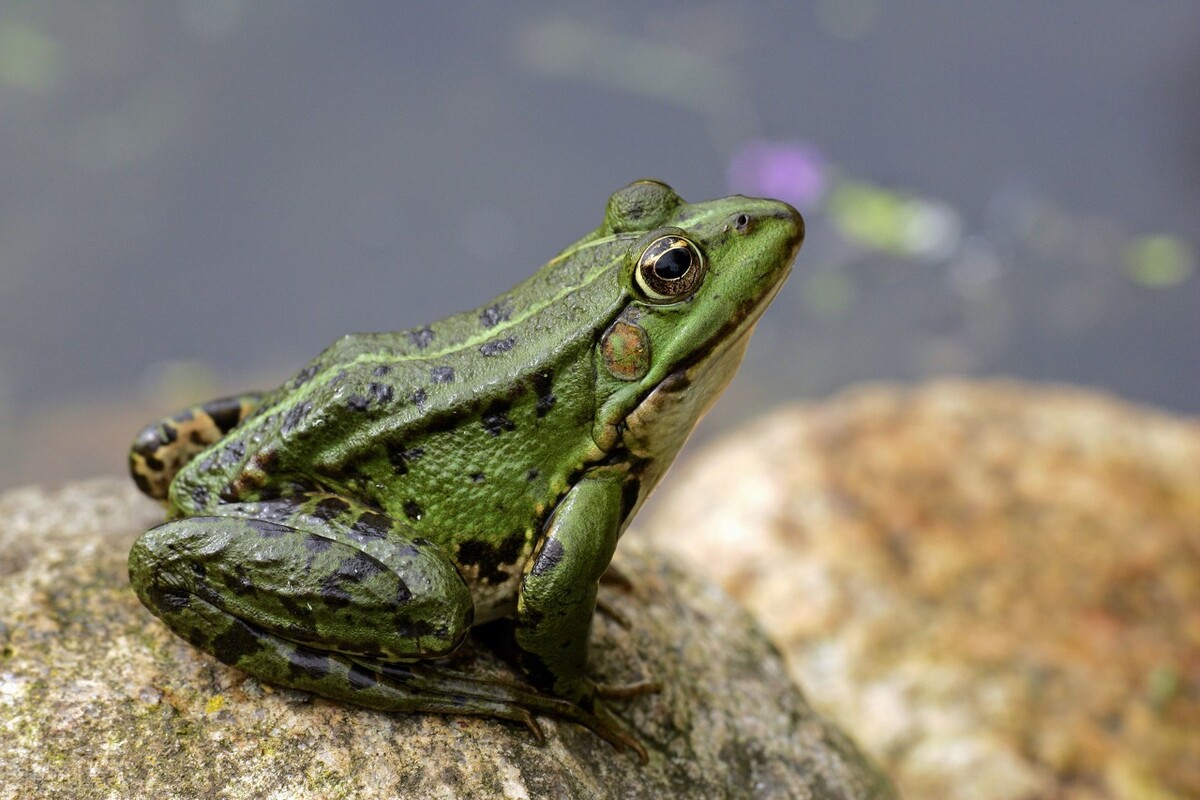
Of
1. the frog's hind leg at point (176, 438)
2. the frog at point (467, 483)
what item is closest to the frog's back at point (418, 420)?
the frog at point (467, 483)

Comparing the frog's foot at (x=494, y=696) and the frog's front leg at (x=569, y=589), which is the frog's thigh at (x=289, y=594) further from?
the frog's front leg at (x=569, y=589)

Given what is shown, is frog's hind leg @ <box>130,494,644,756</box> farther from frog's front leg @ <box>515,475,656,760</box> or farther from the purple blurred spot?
the purple blurred spot

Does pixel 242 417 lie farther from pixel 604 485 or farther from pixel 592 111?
pixel 592 111

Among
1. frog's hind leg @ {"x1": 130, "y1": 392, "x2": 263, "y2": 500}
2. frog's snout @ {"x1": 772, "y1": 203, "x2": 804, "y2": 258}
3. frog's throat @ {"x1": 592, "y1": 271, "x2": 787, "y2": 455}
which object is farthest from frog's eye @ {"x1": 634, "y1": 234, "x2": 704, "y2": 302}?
frog's hind leg @ {"x1": 130, "y1": 392, "x2": 263, "y2": 500}

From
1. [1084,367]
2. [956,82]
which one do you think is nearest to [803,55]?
[956,82]

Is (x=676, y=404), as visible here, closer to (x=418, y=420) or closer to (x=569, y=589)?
(x=569, y=589)
